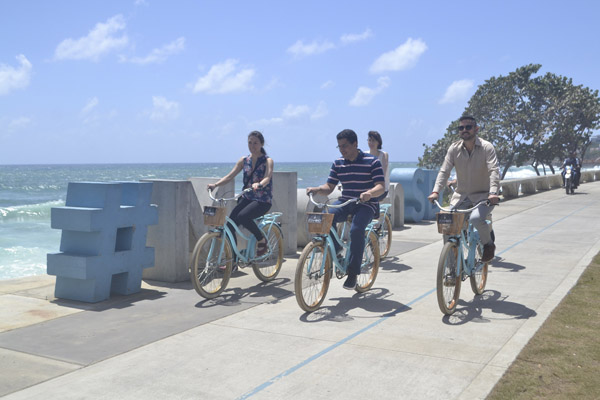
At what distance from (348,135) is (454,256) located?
1708 millimetres

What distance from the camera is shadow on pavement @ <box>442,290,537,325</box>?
19.4ft

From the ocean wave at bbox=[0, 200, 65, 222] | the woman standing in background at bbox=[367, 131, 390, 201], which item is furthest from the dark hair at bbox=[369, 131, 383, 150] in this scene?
the ocean wave at bbox=[0, 200, 65, 222]

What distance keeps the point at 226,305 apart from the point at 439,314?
225 centimetres

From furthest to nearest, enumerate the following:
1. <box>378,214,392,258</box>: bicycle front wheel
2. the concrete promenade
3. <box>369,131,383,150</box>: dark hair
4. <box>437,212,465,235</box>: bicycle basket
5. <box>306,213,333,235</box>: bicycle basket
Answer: <box>378,214,392,258</box>: bicycle front wheel
<box>369,131,383,150</box>: dark hair
<box>306,213,333,235</box>: bicycle basket
<box>437,212,465,235</box>: bicycle basket
the concrete promenade

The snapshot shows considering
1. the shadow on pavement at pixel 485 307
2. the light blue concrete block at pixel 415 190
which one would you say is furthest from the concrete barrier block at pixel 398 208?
the shadow on pavement at pixel 485 307

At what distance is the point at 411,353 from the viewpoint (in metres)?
4.87

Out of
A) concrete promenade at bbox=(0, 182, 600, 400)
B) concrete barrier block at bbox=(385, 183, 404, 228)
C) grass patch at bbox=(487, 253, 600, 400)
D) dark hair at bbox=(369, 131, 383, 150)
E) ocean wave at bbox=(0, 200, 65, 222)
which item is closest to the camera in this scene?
grass patch at bbox=(487, 253, 600, 400)

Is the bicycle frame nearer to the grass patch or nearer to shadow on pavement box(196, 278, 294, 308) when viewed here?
shadow on pavement box(196, 278, 294, 308)

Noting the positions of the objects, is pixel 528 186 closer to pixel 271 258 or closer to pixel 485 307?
pixel 271 258

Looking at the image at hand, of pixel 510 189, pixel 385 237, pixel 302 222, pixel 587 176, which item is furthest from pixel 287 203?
pixel 587 176

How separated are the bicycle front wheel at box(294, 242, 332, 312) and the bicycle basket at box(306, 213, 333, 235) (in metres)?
0.15

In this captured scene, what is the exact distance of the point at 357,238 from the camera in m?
6.43

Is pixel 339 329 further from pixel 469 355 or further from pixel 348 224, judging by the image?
pixel 348 224

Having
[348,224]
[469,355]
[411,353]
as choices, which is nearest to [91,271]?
[348,224]
